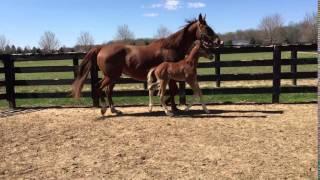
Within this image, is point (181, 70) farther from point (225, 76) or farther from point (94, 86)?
point (94, 86)

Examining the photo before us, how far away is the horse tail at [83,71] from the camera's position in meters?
8.90

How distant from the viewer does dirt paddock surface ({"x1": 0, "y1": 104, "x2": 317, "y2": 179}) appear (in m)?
4.83

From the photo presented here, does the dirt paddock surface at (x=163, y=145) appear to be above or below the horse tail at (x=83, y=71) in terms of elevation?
below

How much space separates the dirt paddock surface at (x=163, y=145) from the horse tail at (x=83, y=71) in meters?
0.52

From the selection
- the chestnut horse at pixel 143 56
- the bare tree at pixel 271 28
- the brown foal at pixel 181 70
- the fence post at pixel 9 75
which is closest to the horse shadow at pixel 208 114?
the brown foal at pixel 181 70

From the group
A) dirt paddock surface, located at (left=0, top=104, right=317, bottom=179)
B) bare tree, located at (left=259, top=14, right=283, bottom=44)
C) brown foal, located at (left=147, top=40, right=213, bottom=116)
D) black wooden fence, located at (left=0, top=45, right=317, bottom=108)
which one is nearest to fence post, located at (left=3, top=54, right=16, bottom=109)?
black wooden fence, located at (left=0, top=45, right=317, bottom=108)

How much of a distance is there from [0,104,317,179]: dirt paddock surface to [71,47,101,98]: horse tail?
1.69ft

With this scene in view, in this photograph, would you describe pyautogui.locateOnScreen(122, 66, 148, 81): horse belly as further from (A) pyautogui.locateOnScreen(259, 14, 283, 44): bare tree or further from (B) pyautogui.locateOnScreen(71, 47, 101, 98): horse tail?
(A) pyautogui.locateOnScreen(259, 14, 283, 44): bare tree

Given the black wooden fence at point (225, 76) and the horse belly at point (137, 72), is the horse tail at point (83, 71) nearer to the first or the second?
the black wooden fence at point (225, 76)

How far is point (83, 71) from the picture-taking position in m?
9.15

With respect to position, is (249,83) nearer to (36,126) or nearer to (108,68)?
(108,68)

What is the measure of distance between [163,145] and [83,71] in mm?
3792

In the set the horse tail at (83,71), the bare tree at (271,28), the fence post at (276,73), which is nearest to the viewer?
the horse tail at (83,71)

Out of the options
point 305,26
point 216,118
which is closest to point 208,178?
point 216,118
